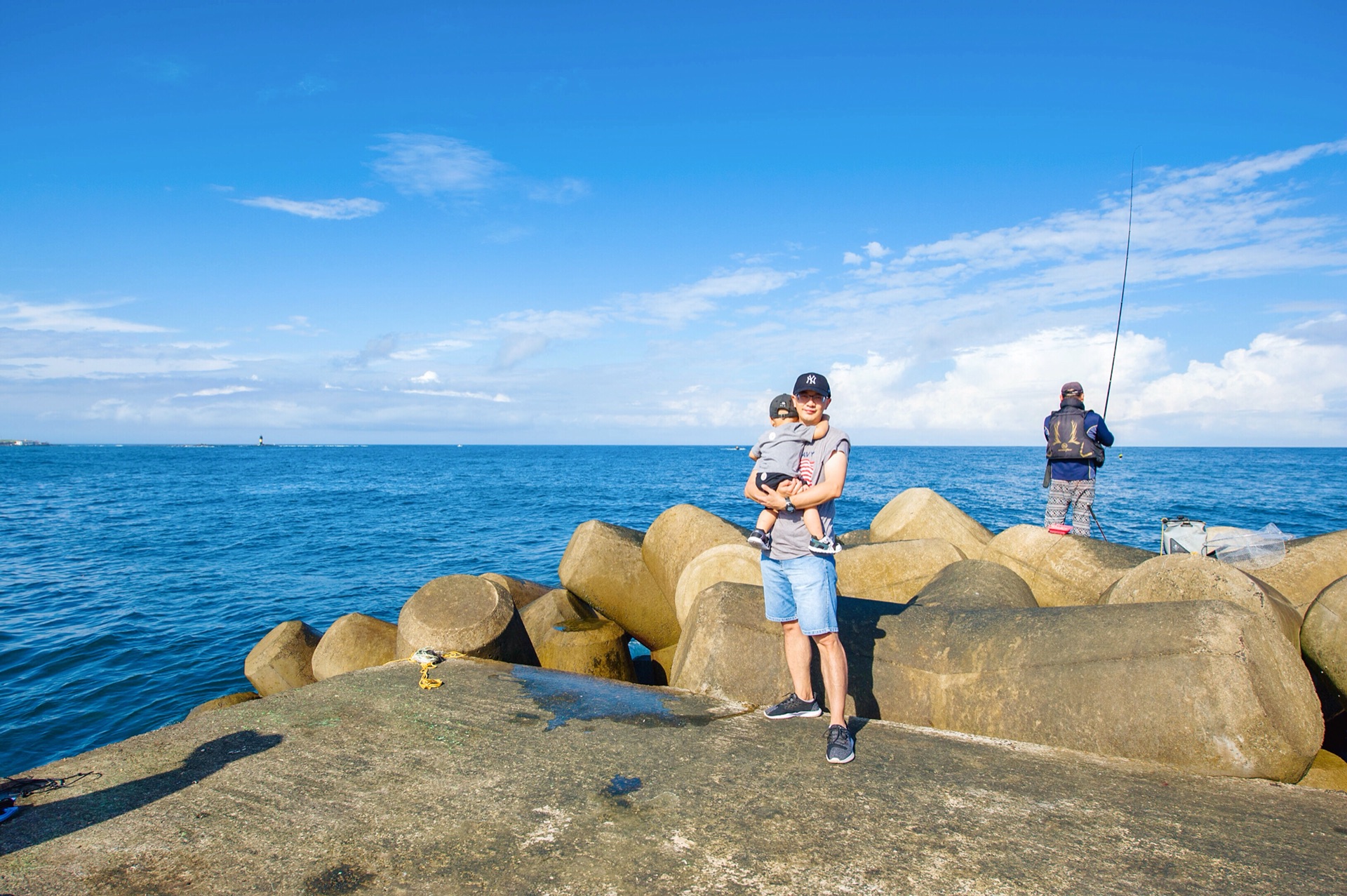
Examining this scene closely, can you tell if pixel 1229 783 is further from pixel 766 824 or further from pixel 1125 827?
pixel 766 824

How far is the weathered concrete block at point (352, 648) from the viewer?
7.30 meters

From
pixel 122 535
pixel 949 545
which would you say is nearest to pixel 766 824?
pixel 949 545

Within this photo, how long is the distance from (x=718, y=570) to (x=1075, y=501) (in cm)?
454

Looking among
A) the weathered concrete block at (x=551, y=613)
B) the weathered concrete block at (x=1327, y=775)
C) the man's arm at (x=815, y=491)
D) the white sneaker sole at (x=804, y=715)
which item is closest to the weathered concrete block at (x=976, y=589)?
the white sneaker sole at (x=804, y=715)

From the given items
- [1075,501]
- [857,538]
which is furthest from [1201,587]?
[857,538]

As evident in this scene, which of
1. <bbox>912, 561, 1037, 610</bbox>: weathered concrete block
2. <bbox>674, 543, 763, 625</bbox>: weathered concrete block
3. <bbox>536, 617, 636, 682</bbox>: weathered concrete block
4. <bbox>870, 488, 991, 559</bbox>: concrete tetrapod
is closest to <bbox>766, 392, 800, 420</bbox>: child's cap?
<bbox>912, 561, 1037, 610</bbox>: weathered concrete block

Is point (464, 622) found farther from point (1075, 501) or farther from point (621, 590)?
point (1075, 501)

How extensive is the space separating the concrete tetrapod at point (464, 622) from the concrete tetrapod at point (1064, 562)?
4.93 meters

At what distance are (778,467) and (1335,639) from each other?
4049mm

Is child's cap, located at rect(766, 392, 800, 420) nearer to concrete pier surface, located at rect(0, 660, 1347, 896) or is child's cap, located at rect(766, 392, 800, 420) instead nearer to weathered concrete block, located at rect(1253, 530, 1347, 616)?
concrete pier surface, located at rect(0, 660, 1347, 896)

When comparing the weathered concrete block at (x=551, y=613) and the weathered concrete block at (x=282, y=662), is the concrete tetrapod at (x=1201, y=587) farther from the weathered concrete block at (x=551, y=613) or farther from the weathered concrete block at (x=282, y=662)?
the weathered concrete block at (x=282, y=662)

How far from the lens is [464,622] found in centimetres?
587

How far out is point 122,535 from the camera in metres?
22.8

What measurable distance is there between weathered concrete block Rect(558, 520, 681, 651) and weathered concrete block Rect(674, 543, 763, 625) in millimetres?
1815
